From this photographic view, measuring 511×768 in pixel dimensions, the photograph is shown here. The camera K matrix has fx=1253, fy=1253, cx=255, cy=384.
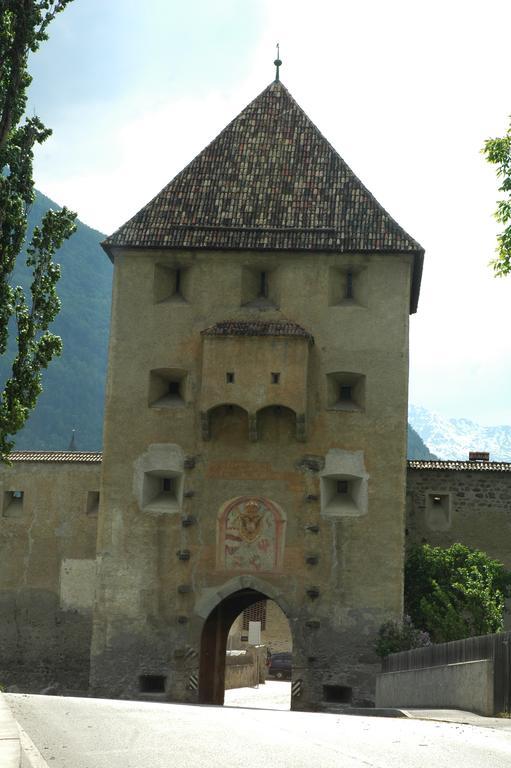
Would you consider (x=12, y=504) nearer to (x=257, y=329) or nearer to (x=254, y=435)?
(x=254, y=435)

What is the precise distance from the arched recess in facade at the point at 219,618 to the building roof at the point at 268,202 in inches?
302

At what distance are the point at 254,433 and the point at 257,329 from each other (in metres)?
2.34

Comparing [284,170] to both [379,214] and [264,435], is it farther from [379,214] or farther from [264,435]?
[264,435]

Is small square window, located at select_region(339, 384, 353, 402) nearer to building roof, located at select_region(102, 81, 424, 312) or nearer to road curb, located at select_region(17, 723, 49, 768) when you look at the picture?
building roof, located at select_region(102, 81, 424, 312)

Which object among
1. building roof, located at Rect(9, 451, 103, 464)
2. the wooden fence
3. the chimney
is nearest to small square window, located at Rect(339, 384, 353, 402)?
the chimney

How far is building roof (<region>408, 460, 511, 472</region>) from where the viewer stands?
98.9 feet

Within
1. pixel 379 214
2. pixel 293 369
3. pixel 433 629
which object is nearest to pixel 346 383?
pixel 293 369

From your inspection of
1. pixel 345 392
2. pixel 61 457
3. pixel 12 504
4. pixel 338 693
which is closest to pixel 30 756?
pixel 338 693

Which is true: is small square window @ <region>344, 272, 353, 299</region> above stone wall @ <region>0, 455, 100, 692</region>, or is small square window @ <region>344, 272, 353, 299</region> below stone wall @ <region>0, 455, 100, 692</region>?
above

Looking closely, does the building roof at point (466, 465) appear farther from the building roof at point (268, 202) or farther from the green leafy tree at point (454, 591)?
the building roof at point (268, 202)

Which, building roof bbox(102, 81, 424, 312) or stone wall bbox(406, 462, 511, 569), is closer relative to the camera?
building roof bbox(102, 81, 424, 312)

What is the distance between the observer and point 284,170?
3030 centimetres

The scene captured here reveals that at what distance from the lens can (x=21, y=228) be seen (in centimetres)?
1964

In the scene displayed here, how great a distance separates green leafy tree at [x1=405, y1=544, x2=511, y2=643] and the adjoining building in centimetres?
115
